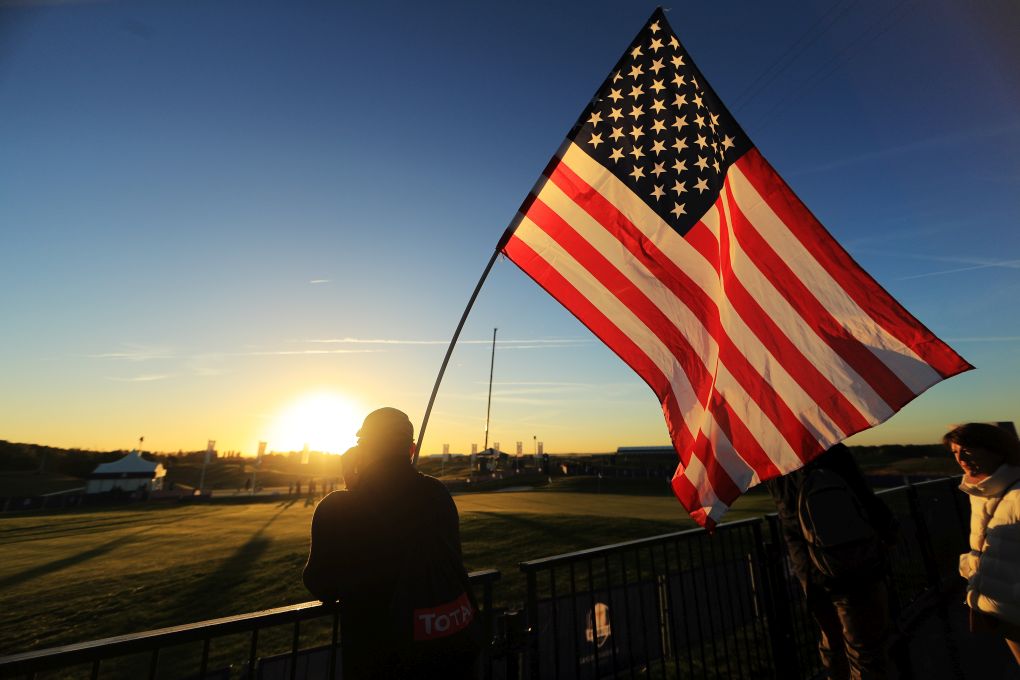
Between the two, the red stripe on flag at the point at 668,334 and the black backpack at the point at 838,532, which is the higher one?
the red stripe on flag at the point at 668,334

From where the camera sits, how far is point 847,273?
125 inches

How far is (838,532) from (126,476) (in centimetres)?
6313

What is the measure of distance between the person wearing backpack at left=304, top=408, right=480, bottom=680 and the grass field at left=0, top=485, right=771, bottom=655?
7586 millimetres

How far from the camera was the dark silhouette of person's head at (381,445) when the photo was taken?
7.49ft

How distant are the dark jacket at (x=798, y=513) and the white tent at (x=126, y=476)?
190 feet

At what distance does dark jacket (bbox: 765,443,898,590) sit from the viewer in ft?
11.2

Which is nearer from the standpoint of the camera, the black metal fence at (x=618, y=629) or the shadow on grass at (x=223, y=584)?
the black metal fence at (x=618, y=629)

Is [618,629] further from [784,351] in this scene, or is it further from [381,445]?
[381,445]

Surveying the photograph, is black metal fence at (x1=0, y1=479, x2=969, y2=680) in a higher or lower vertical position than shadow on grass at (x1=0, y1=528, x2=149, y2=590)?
higher

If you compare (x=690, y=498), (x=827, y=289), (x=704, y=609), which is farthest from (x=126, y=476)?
(x=827, y=289)

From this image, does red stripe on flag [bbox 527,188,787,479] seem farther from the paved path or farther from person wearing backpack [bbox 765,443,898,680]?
the paved path

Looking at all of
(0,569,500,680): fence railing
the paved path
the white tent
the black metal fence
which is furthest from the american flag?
the white tent

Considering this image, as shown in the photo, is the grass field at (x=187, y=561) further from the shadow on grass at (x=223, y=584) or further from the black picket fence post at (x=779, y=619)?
the black picket fence post at (x=779, y=619)

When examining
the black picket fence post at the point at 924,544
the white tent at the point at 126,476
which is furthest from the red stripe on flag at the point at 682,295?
the white tent at the point at 126,476
